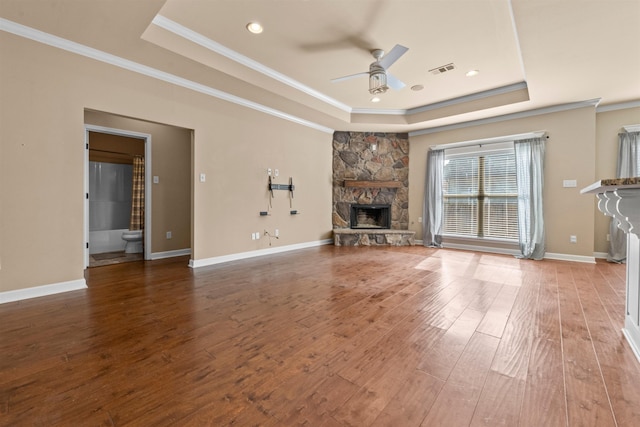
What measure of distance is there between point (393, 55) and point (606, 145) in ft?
15.1

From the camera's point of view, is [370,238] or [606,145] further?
[370,238]

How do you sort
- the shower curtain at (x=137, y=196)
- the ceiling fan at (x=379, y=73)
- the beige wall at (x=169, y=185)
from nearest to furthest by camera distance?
the ceiling fan at (x=379, y=73)
the beige wall at (x=169, y=185)
the shower curtain at (x=137, y=196)

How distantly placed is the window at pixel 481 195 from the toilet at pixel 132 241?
21.4 feet

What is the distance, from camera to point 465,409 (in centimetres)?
128

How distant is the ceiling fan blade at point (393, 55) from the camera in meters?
2.84

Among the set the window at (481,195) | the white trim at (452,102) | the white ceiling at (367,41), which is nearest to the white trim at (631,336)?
the white ceiling at (367,41)

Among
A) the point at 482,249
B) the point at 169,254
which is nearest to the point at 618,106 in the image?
the point at 482,249

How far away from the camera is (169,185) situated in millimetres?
4871

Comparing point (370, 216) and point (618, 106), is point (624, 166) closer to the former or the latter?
point (618, 106)

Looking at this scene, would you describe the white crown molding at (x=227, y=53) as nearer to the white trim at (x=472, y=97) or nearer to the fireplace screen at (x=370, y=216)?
the white trim at (x=472, y=97)

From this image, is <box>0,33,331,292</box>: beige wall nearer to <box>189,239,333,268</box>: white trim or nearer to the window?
<box>189,239,333,268</box>: white trim

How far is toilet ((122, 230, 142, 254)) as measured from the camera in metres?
5.22

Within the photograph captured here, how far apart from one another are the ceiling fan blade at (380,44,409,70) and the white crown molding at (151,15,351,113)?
1.67 meters

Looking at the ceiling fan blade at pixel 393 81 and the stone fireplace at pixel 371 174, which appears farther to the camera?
the stone fireplace at pixel 371 174
